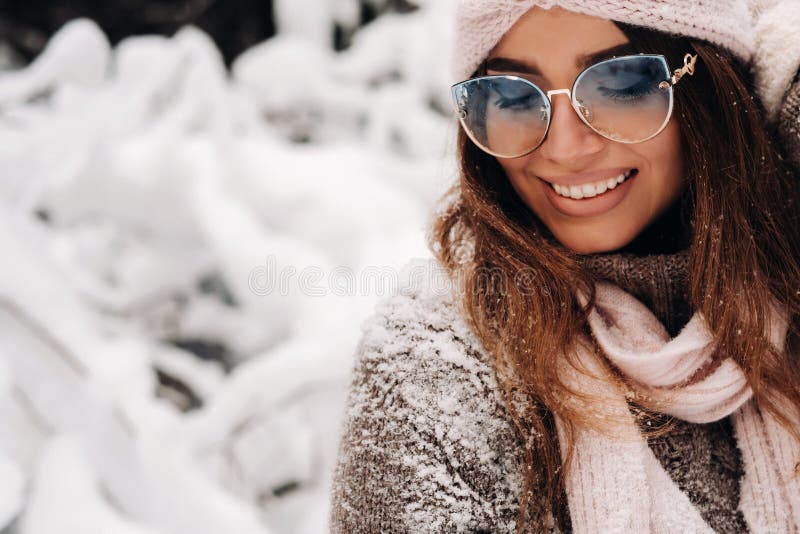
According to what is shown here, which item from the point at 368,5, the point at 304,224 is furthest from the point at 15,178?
the point at 368,5

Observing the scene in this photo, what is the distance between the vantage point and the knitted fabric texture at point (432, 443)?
885 mm

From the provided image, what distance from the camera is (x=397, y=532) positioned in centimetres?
88

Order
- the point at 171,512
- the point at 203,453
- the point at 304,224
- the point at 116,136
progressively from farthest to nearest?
the point at 116,136 < the point at 304,224 < the point at 203,453 < the point at 171,512

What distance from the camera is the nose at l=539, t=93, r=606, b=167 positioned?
965mm

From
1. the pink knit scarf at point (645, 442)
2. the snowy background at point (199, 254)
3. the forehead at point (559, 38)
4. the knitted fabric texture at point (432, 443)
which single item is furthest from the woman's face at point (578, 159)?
the snowy background at point (199, 254)

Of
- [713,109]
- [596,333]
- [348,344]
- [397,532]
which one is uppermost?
[713,109]

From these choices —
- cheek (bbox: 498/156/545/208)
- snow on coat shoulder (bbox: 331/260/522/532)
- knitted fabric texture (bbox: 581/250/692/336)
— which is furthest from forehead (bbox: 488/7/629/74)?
snow on coat shoulder (bbox: 331/260/522/532)

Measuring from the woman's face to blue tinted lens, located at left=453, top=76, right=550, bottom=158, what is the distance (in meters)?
0.02

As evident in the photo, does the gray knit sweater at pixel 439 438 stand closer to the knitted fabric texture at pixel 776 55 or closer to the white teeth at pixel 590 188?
the white teeth at pixel 590 188

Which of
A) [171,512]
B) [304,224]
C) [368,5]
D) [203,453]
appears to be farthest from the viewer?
[368,5]

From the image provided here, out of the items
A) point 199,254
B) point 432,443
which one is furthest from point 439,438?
point 199,254

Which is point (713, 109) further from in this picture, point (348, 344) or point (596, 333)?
point (348, 344)

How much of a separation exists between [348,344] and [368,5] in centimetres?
265

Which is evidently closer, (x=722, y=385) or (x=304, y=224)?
(x=722, y=385)
